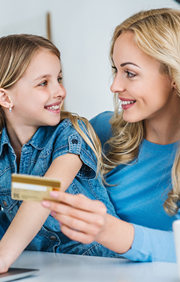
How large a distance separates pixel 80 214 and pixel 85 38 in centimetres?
296

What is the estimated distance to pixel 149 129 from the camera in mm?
1267

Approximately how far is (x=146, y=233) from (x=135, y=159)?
1.33 feet

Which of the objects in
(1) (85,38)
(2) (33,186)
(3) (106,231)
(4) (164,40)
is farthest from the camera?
(1) (85,38)

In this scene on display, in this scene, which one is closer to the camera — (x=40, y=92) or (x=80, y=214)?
(x=80, y=214)

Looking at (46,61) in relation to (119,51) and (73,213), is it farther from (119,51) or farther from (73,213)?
(73,213)

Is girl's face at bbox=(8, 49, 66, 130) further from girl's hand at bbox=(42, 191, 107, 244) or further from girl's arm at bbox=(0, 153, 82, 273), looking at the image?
girl's hand at bbox=(42, 191, 107, 244)

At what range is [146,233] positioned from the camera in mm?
887

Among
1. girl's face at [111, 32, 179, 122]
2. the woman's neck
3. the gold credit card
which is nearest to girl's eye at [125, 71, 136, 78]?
girl's face at [111, 32, 179, 122]

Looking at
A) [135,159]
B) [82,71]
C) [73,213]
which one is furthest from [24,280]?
[82,71]

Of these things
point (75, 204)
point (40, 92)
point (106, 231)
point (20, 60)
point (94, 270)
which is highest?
point (20, 60)

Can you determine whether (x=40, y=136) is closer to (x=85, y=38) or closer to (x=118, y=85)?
(x=118, y=85)

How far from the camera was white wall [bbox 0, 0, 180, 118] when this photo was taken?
3295 mm

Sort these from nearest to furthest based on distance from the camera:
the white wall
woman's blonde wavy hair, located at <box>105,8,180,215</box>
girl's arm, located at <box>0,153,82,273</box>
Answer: girl's arm, located at <box>0,153,82,273</box>, woman's blonde wavy hair, located at <box>105,8,180,215</box>, the white wall

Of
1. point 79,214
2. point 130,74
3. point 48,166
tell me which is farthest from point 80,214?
point 130,74
